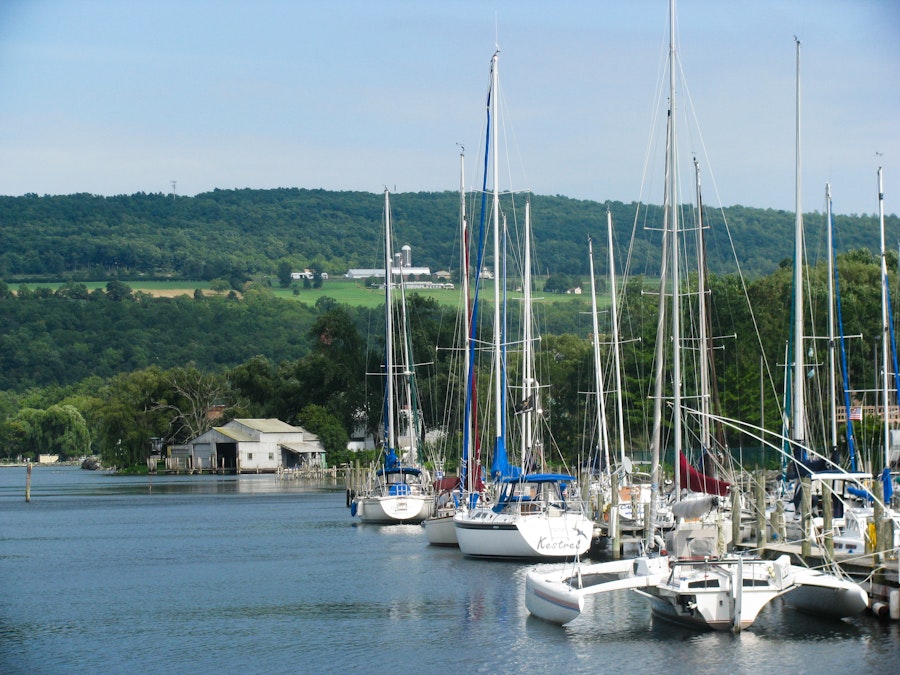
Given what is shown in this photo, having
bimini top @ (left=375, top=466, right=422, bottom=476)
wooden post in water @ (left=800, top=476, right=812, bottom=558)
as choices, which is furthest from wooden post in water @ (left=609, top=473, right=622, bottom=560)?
bimini top @ (left=375, top=466, right=422, bottom=476)

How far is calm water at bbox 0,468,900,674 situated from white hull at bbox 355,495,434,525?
6.55 ft

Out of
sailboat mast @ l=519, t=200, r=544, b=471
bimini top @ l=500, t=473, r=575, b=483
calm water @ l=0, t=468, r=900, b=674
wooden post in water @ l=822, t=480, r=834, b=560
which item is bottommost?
calm water @ l=0, t=468, r=900, b=674

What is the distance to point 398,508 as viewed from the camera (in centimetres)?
5881

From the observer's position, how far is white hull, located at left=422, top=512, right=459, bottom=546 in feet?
151

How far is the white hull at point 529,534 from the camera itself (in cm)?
3803

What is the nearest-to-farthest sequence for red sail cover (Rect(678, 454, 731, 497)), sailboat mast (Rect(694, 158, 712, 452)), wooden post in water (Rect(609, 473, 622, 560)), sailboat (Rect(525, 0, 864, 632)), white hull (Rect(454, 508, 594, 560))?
sailboat (Rect(525, 0, 864, 632)), red sail cover (Rect(678, 454, 731, 497)), white hull (Rect(454, 508, 594, 560)), wooden post in water (Rect(609, 473, 622, 560)), sailboat mast (Rect(694, 158, 712, 452))

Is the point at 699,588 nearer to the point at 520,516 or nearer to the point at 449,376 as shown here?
the point at 520,516

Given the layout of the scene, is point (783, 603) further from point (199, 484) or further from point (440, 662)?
point (199, 484)

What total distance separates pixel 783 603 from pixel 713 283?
56.6 meters

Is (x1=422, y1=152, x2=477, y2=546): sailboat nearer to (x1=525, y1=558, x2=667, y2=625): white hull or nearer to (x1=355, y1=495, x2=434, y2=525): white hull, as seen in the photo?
(x1=355, y1=495, x2=434, y2=525): white hull

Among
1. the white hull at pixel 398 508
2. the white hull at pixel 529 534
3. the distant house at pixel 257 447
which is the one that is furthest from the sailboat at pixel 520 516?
the distant house at pixel 257 447

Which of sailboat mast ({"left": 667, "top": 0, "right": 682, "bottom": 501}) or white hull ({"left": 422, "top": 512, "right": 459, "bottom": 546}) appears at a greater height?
sailboat mast ({"left": 667, "top": 0, "right": 682, "bottom": 501})

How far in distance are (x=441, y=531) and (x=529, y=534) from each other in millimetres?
8835

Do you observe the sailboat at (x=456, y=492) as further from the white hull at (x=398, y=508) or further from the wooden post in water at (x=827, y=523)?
the wooden post in water at (x=827, y=523)
